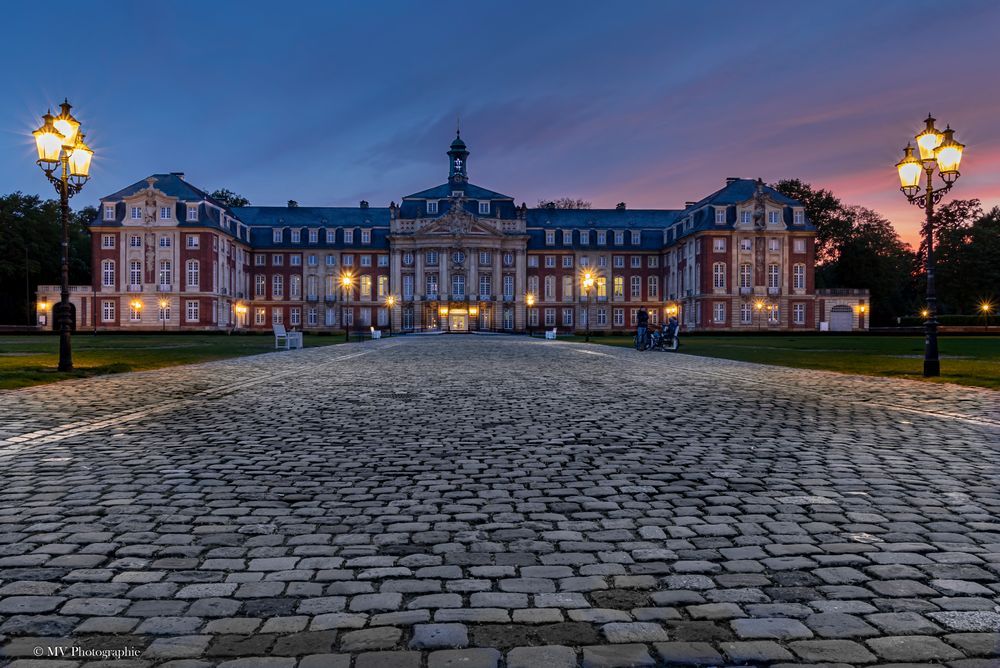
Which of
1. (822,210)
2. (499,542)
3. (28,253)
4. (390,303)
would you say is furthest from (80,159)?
(822,210)

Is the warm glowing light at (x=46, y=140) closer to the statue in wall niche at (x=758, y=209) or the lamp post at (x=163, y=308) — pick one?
the lamp post at (x=163, y=308)

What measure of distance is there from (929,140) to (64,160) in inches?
844

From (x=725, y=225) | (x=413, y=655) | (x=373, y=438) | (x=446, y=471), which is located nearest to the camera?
(x=413, y=655)

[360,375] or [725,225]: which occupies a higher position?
[725,225]

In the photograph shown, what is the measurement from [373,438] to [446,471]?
6.37ft

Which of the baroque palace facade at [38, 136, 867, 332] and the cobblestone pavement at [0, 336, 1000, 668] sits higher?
the baroque palace facade at [38, 136, 867, 332]

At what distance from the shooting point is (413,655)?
2686 millimetres

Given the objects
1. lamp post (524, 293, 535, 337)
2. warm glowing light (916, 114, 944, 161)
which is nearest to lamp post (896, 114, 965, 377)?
warm glowing light (916, 114, 944, 161)

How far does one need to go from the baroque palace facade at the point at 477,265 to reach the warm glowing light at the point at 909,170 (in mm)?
53922

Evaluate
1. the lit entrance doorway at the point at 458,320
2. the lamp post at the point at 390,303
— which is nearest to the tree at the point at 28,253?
the lamp post at the point at 390,303

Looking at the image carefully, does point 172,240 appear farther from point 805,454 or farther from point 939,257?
point 939,257

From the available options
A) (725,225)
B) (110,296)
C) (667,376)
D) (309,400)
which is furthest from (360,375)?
(110,296)

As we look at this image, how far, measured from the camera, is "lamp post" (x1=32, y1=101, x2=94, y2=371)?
15758mm

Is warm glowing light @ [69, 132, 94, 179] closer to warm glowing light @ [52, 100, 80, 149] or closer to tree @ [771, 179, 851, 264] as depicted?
warm glowing light @ [52, 100, 80, 149]
